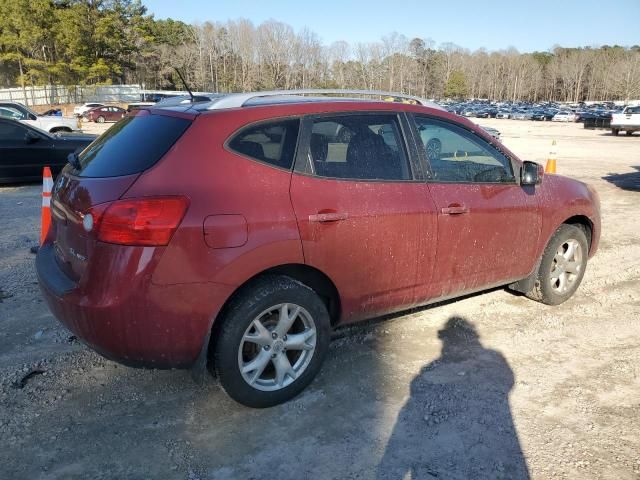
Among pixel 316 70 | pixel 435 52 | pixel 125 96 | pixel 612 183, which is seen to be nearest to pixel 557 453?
pixel 612 183

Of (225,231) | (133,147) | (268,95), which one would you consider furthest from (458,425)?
(133,147)

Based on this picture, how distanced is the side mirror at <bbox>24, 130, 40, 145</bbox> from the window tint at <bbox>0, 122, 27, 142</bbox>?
0.21 ft

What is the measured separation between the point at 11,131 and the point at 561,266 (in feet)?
33.8

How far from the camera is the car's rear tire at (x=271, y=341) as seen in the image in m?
2.95

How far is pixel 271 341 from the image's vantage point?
10.2 ft

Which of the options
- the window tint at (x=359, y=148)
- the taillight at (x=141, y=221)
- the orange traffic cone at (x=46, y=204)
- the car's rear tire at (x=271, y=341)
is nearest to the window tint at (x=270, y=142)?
the window tint at (x=359, y=148)

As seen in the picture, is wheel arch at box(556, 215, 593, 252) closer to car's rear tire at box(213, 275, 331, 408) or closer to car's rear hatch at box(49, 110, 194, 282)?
car's rear tire at box(213, 275, 331, 408)

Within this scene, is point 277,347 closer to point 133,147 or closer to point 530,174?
point 133,147

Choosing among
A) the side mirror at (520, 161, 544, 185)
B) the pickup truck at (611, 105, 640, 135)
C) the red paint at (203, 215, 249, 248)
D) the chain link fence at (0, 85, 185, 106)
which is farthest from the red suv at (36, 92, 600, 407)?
the chain link fence at (0, 85, 185, 106)

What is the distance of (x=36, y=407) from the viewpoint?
10.5ft

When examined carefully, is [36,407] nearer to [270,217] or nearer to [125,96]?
[270,217]

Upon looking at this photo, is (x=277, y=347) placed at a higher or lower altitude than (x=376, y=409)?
higher

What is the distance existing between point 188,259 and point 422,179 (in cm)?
174

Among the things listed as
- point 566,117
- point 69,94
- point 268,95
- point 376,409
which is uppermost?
point 69,94
